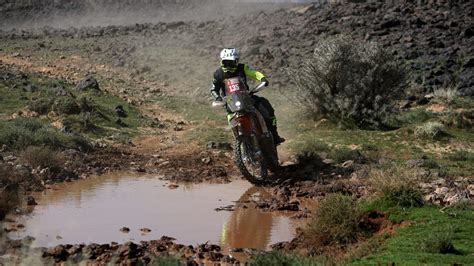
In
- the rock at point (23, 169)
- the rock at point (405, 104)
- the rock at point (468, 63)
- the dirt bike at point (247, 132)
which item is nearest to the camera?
the rock at point (23, 169)

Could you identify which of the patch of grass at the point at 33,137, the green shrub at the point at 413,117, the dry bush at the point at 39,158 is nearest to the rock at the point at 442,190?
the dry bush at the point at 39,158

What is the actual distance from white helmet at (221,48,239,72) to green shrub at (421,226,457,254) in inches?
218

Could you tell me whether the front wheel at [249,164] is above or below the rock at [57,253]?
above

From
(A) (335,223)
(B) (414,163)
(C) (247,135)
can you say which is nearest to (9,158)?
(C) (247,135)

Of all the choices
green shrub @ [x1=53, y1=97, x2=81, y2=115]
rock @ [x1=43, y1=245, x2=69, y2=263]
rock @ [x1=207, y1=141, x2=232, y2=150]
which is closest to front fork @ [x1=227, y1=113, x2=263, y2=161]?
rock @ [x1=207, y1=141, x2=232, y2=150]

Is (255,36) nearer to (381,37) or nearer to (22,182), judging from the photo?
(381,37)

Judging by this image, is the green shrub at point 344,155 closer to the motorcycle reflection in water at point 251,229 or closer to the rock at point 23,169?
the motorcycle reflection in water at point 251,229

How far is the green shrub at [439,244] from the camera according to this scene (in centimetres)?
719

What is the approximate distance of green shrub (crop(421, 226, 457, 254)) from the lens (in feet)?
23.6

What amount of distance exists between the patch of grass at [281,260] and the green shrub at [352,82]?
9.86 metres

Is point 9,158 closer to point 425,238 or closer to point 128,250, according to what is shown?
point 128,250

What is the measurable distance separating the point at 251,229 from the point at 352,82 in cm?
823

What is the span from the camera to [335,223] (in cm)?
827

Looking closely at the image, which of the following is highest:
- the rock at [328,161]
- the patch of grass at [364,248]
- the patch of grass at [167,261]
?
the rock at [328,161]
